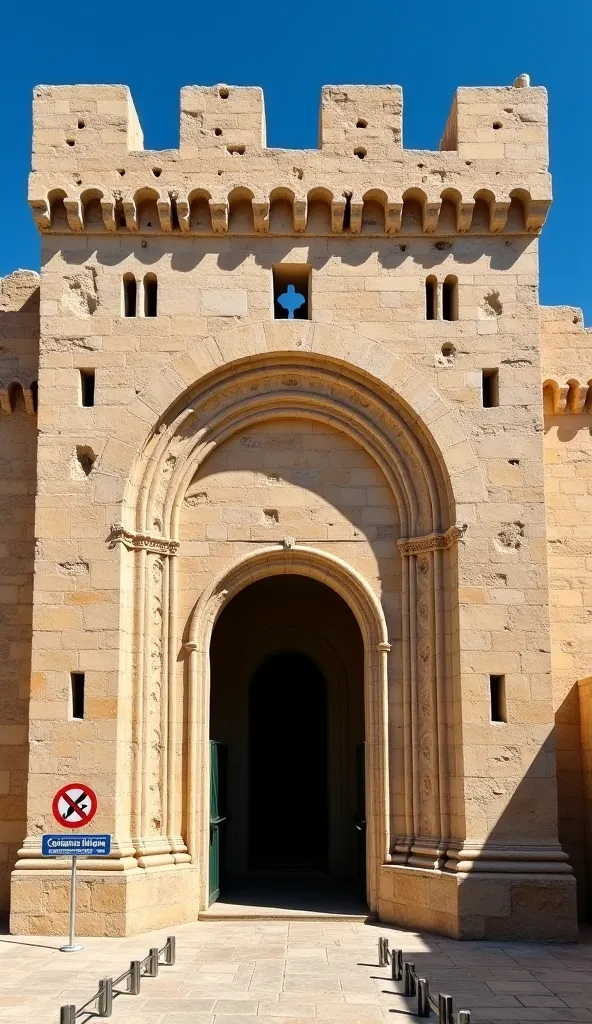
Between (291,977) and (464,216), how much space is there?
33.6 feet

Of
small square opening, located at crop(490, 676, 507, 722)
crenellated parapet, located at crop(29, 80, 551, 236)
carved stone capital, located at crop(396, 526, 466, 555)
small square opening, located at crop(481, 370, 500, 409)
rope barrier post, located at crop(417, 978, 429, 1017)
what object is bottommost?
rope barrier post, located at crop(417, 978, 429, 1017)

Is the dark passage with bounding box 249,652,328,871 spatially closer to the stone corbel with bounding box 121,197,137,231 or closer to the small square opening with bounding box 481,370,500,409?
the small square opening with bounding box 481,370,500,409

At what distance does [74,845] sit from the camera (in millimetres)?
12070

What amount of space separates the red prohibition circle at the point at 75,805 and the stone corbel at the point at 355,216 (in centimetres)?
853

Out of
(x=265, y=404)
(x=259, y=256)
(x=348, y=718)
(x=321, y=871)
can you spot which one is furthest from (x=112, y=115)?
(x=321, y=871)

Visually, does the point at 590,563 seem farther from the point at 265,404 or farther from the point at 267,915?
the point at 267,915

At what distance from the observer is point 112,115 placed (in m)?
15.0

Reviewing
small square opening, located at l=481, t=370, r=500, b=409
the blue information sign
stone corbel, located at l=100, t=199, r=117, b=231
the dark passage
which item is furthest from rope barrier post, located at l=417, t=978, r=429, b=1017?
the dark passage

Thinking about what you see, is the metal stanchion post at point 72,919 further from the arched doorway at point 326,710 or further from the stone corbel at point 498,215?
the stone corbel at point 498,215

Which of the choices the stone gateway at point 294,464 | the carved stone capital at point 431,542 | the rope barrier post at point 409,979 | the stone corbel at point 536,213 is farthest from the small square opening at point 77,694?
the stone corbel at point 536,213

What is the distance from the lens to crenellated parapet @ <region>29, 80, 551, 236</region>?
1473 cm

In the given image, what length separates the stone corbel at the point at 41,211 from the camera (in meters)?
14.6

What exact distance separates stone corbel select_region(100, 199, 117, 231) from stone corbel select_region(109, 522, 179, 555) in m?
4.31

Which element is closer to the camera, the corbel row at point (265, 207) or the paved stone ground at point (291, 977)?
the paved stone ground at point (291, 977)
